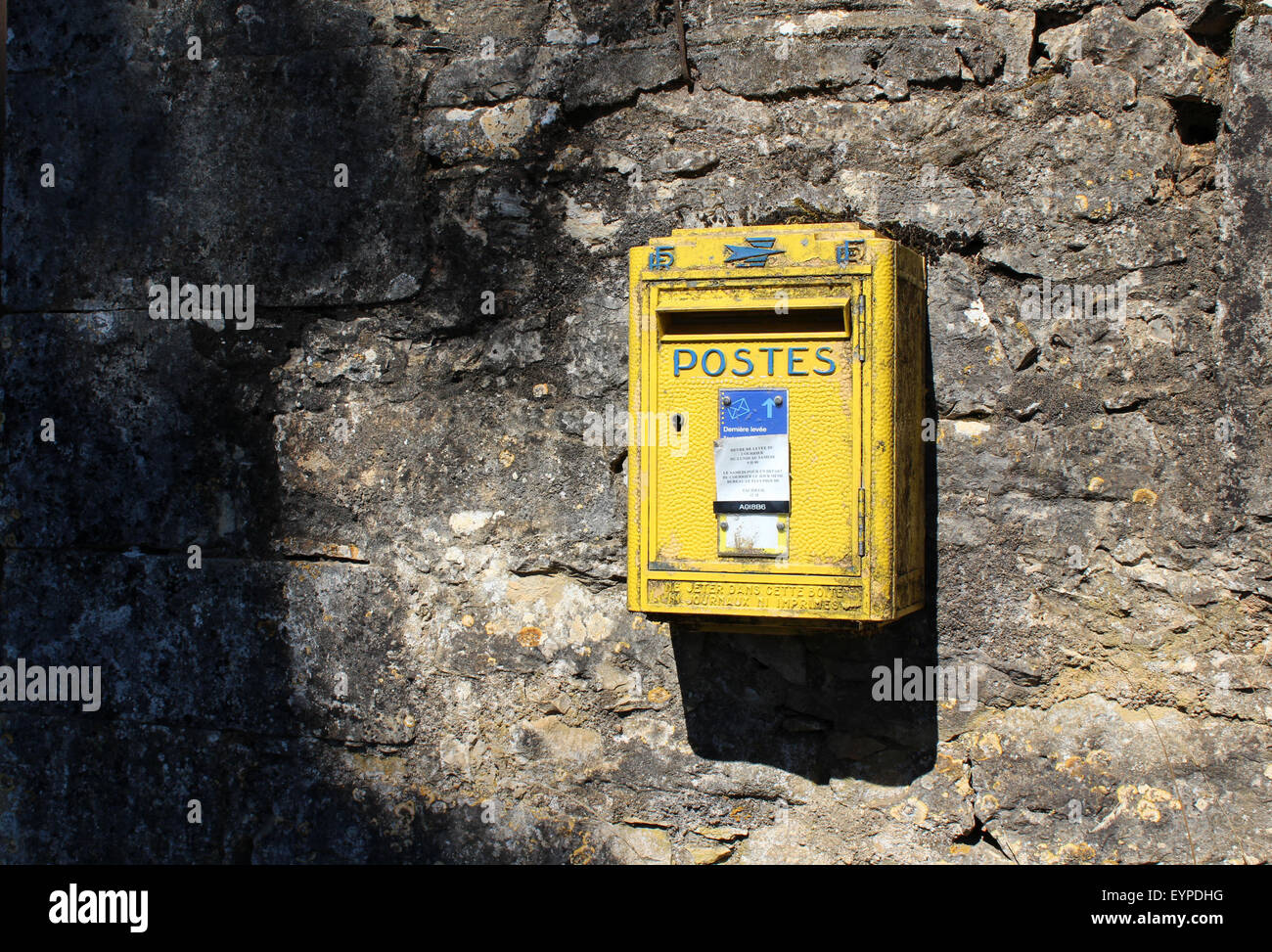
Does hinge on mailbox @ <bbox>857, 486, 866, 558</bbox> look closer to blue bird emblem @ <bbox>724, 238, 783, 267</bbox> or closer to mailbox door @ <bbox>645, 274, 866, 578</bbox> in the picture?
mailbox door @ <bbox>645, 274, 866, 578</bbox>

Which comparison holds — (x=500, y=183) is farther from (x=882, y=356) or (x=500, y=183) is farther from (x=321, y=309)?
(x=882, y=356)

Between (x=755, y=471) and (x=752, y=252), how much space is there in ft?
1.45

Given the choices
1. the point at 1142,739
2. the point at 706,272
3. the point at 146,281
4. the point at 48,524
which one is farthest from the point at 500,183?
the point at 1142,739

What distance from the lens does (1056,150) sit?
2.25 metres

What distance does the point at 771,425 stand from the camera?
200cm

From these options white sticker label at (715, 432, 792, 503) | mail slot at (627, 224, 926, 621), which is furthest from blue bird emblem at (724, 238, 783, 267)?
white sticker label at (715, 432, 792, 503)

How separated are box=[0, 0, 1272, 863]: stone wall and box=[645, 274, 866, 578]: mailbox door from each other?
0.41m

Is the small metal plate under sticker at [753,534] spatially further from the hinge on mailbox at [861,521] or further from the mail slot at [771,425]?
the hinge on mailbox at [861,521]

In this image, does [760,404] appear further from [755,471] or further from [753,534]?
[753,534]

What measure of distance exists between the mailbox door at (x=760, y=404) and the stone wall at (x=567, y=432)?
405mm

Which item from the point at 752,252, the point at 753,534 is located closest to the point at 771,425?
the point at 753,534

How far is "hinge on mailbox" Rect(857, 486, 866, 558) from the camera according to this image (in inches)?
77.0

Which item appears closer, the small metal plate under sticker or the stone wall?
the small metal plate under sticker

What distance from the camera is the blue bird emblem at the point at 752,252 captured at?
79.6 inches
